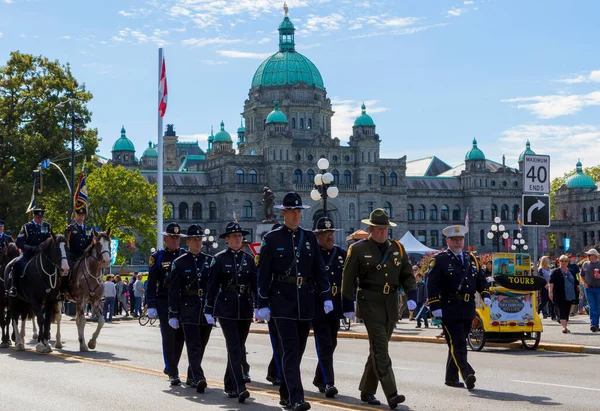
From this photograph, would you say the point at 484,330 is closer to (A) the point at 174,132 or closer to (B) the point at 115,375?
(B) the point at 115,375

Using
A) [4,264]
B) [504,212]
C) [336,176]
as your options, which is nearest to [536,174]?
[4,264]

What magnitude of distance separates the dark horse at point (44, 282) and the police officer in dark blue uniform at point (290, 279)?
8.30m

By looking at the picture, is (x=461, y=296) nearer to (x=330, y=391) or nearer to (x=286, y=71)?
(x=330, y=391)

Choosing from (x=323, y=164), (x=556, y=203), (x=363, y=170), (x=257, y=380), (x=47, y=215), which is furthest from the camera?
(x=556, y=203)

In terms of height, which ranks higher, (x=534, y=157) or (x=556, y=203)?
(x=556, y=203)

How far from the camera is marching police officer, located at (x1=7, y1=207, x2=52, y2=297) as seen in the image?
1972 cm

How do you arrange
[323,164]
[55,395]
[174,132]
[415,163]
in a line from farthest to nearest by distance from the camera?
[174,132], [415,163], [323,164], [55,395]

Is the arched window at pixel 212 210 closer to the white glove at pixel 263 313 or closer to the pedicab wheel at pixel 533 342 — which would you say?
the pedicab wheel at pixel 533 342

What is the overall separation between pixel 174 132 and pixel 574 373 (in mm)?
141117

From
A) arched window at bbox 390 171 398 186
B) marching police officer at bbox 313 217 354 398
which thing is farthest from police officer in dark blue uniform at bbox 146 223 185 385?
arched window at bbox 390 171 398 186

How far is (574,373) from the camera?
15148 millimetres

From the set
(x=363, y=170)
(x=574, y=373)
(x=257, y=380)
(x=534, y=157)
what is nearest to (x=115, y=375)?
(x=257, y=380)

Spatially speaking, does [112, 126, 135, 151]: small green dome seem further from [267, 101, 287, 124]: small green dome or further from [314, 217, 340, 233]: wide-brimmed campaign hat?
[314, 217, 340, 233]: wide-brimmed campaign hat

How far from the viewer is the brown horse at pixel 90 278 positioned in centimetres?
1883
